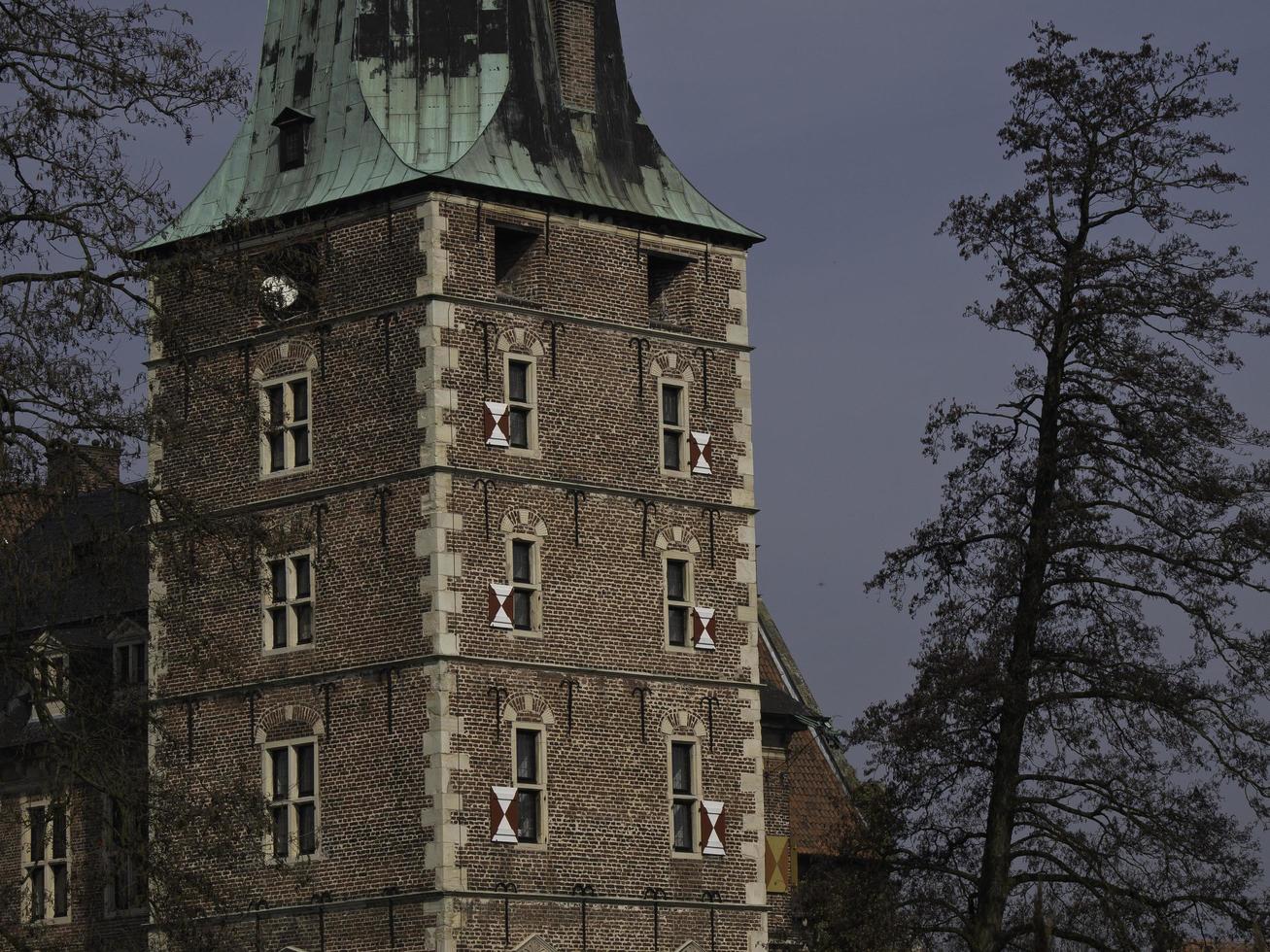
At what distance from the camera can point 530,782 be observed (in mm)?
39938

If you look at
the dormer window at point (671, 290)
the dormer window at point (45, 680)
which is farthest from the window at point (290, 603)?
the dormer window at point (45, 680)

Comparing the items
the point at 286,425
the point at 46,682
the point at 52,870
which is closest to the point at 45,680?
the point at 46,682

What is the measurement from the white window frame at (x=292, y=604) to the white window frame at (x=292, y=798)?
127 centimetres

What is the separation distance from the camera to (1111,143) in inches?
1507

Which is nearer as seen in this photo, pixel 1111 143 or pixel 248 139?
pixel 1111 143

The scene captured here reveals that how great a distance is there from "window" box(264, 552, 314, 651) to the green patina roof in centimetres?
465

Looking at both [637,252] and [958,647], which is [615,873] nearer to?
[958,647]

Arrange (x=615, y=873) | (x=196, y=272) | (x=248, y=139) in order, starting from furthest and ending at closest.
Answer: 1. (x=248, y=139)
2. (x=615, y=873)
3. (x=196, y=272)

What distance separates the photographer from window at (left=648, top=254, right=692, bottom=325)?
143 feet

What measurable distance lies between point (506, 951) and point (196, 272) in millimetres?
12777

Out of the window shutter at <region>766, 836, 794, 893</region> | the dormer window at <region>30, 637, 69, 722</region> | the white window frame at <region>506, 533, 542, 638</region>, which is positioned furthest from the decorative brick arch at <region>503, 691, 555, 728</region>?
the dormer window at <region>30, 637, 69, 722</region>

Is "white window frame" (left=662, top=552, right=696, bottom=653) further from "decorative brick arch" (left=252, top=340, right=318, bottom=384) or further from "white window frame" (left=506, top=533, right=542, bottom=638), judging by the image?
"decorative brick arch" (left=252, top=340, right=318, bottom=384)

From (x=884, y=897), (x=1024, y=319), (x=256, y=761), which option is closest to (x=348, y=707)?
(x=256, y=761)

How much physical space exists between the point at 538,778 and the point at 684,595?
3.90 metres
